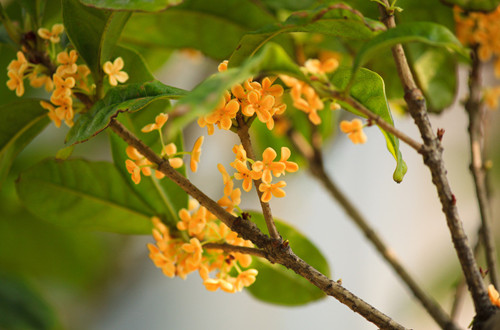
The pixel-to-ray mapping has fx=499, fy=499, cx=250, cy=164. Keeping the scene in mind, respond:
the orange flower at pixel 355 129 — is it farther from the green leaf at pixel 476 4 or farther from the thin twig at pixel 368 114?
the green leaf at pixel 476 4

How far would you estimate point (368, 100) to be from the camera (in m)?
0.39

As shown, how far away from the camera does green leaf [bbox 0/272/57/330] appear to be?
2.72 ft

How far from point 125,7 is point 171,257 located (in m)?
0.22

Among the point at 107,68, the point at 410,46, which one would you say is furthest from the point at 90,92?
the point at 410,46

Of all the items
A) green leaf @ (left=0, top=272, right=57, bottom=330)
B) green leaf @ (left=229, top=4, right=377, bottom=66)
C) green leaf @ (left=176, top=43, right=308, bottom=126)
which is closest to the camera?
green leaf @ (left=176, top=43, right=308, bottom=126)

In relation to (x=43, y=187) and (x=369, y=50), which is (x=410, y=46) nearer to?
(x=369, y=50)

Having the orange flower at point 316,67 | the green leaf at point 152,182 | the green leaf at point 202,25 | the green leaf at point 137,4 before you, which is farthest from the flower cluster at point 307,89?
the green leaf at point 202,25

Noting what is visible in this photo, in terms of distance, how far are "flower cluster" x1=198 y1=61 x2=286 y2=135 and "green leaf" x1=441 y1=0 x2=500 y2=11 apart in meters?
0.34

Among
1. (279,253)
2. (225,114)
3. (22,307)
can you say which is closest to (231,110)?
(225,114)

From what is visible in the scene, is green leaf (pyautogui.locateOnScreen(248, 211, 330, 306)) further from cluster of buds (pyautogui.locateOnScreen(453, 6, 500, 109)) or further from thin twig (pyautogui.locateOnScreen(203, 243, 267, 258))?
cluster of buds (pyautogui.locateOnScreen(453, 6, 500, 109))

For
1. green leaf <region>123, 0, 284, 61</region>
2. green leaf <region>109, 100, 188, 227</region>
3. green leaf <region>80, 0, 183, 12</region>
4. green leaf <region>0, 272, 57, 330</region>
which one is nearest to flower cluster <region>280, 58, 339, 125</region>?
Result: green leaf <region>80, 0, 183, 12</region>

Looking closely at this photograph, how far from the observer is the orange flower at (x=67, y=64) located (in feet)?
1.38

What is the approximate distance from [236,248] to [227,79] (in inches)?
7.4

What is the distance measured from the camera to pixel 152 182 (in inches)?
20.4
